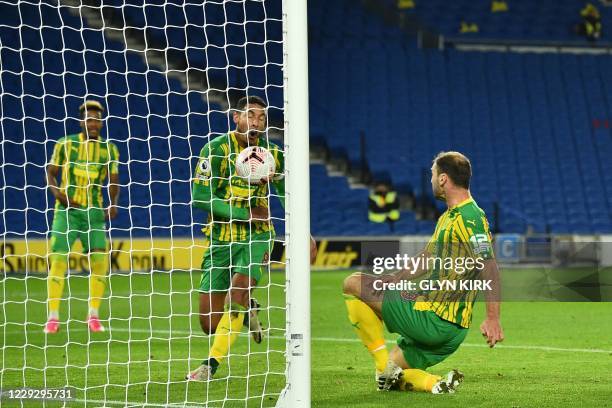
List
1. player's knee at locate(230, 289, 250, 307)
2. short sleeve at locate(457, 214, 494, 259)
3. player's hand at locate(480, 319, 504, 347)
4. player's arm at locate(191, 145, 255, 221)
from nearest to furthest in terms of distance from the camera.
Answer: player's hand at locate(480, 319, 504, 347)
short sleeve at locate(457, 214, 494, 259)
player's arm at locate(191, 145, 255, 221)
player's knee at locate(230, 289, 250, 307)

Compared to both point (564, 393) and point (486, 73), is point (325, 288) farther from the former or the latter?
point (486, 73)

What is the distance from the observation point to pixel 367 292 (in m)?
5.61

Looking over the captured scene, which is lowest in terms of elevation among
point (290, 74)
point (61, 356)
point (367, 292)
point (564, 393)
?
point (61, 356)

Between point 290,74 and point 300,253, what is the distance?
0.87 metres

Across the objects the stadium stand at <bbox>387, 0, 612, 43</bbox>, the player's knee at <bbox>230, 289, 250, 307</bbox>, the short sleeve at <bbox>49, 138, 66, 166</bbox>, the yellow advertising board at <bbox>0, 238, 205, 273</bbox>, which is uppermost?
the stadium stand at <bbox>387, 0, 612, 43</bbox>

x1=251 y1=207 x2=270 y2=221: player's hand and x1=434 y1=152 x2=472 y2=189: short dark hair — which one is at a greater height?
x1=434 y1=152 x2=472 y2=189: short dark hair

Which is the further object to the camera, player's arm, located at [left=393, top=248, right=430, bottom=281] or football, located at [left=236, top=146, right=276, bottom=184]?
football, located at [left=236, top=146, right=276, bottom=184]

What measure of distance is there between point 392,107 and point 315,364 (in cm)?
1522

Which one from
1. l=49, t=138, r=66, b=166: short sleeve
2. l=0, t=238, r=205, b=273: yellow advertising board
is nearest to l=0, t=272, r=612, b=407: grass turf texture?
l=49, t=138, r=66, b=166: short sleeve

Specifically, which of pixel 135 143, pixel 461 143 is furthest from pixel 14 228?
pixel 461 143

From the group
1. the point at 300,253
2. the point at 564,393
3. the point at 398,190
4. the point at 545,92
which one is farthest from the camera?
the point at 545,92

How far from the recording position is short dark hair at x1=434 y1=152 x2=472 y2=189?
18.2 ft

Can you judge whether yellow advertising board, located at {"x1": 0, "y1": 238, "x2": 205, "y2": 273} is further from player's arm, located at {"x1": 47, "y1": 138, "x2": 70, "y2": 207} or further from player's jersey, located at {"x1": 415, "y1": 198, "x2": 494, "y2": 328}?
player's jersey, located at {"x1": 415, "y1": 198, "x2": 494, "y2": 328}

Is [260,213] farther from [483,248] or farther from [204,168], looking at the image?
[483,248]
